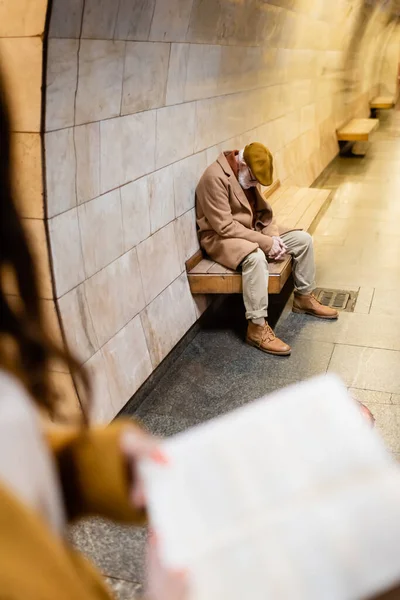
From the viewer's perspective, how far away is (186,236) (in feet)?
13.4

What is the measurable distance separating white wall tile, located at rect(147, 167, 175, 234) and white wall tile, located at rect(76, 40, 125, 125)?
59cm

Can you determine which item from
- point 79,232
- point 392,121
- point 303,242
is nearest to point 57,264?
point 79,232

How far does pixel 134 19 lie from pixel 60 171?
38.8 inches

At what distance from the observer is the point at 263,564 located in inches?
32.4

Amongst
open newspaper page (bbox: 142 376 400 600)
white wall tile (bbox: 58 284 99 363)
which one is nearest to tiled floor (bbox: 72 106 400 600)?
white wall tile (bbox: 58 284 99 363)

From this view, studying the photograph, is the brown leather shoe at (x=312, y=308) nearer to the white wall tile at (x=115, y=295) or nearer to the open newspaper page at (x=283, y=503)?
the white wall tile at (x=115, y=295)

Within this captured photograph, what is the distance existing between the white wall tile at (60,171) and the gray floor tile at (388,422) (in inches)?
75.7

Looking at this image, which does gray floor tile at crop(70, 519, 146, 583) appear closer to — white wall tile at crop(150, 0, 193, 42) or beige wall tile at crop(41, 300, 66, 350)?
beige wall tile at crop(41, 300, 66, 350)

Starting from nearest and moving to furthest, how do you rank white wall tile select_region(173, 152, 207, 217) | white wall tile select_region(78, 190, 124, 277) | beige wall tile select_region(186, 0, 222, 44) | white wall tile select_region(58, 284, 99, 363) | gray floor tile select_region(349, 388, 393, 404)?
white wall tile select_region(58, 284, 99, 363) < white wall tile select_region(78, 190, 124, 277) < gray floor tile select_region(349, 388, 393, 404) < beige wall tile select_region(186, 0, 222, 44) < white wall tile select_region(173, 152, 207, 217)

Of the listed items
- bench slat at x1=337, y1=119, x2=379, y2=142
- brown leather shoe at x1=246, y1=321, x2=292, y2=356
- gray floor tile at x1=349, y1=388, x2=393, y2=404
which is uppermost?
bench slat at x1=337, y1=119, x2=379, y2=142

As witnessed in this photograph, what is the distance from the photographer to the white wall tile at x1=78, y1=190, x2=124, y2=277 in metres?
2.83

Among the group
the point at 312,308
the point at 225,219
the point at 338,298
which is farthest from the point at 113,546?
the point at 338,298

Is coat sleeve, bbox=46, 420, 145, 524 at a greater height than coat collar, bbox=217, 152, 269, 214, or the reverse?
coat sleeve, bbox=46, 420, 145, 524

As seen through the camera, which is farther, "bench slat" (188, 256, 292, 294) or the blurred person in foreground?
"bench slat" (188, 256, 292, 294)
